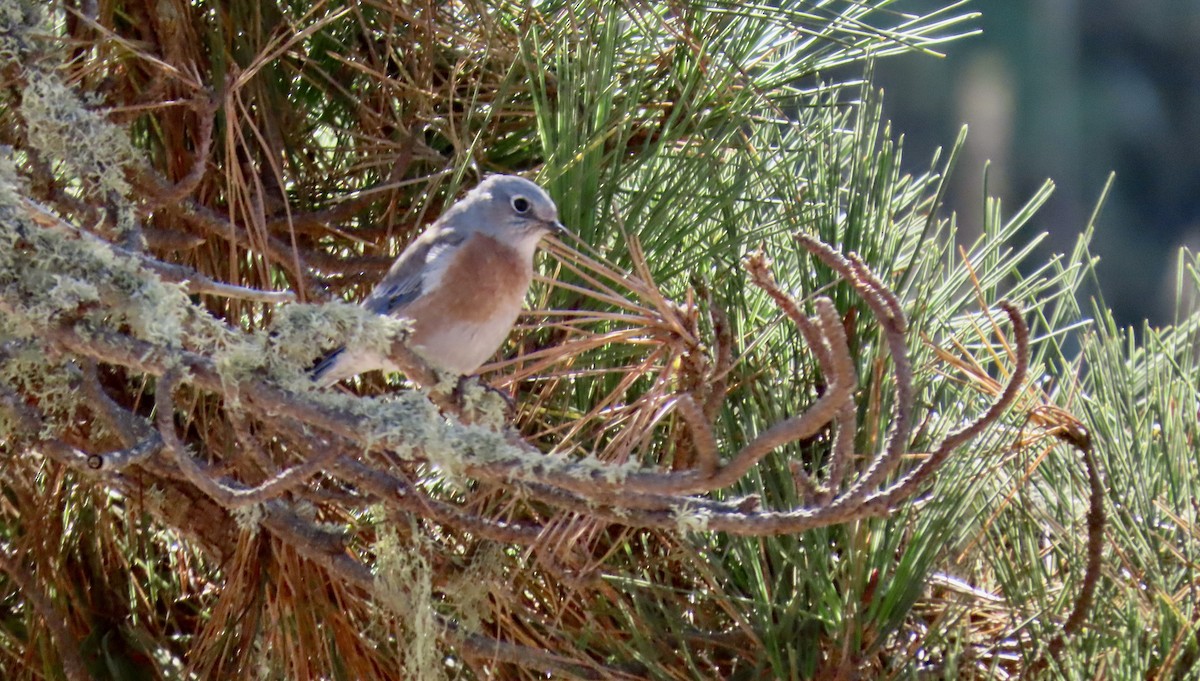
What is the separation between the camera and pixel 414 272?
6.12 ft

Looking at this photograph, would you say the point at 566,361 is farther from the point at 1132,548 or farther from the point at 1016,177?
the point at 1016,177

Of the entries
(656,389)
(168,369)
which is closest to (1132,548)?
(656,389)

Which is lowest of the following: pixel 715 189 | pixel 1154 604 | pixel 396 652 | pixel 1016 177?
pixel 1016 177

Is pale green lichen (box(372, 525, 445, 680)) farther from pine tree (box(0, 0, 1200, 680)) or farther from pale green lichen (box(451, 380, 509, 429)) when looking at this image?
pale green lichen (box(451, 380, 509, 429))

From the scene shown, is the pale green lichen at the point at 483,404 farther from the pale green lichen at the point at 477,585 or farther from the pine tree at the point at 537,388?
the pale green lichen at the point at 477,585

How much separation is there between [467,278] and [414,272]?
13cm

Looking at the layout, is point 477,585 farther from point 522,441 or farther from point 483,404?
point 522,441

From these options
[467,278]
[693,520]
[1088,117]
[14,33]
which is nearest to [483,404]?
[693,520]

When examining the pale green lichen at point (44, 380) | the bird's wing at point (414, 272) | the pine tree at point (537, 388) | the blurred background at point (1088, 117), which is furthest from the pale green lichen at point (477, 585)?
the blurred background at point (1088, 117)

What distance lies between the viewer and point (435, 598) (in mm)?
1671

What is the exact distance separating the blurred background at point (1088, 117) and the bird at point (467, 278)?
5.19 meters

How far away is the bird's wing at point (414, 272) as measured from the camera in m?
1.77

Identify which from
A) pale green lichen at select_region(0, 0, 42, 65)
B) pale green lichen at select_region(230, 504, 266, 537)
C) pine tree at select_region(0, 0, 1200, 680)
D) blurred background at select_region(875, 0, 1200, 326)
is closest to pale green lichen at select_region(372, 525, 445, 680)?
pine tree at select_region(0, 0, 1200, 680)

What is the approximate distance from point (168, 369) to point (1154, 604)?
1.00m
